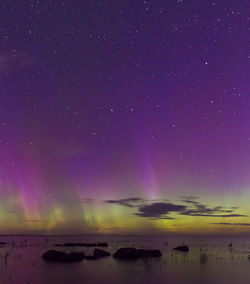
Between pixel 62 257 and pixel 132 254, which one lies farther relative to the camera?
pixel 132 254

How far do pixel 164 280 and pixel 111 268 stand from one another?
587 inches

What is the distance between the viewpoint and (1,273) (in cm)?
5634

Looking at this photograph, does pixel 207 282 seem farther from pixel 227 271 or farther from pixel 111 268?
pixel 111 268

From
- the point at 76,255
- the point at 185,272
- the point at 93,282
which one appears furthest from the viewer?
the point at 76,255

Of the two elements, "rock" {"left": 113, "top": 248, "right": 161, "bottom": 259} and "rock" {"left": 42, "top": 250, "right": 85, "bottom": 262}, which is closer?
"rock" {"left": 42, "top": 250, "right": 85, "bottom": 262}

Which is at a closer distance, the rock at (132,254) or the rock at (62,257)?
the rock at (62,257)

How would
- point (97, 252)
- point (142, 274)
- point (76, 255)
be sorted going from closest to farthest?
point (142, 274)
point (76, 255)
point (97, 252)

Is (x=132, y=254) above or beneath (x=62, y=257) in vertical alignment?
beneath

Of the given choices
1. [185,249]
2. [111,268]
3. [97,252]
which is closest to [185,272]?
[111,268]

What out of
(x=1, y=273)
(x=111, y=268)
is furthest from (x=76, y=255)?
(x=1, y=273)

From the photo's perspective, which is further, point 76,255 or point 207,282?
point 76,255

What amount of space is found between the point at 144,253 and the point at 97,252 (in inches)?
521

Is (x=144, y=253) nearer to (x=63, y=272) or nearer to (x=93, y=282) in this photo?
(x=63, y=272)

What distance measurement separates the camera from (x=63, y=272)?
55812 millimetres
